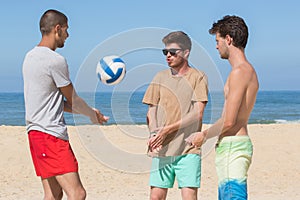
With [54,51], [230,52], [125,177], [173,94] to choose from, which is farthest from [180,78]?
[125,177]

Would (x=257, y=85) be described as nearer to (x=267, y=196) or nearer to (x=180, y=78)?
(x=180, y=78)

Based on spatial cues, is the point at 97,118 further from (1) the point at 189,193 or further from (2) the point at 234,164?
(2) the point at 234,164

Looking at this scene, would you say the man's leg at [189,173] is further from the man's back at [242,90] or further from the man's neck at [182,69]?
the man's back at [242,90]

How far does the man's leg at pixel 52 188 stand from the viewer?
13.7ft

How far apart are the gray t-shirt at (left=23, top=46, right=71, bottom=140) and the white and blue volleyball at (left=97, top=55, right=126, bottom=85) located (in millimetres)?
757

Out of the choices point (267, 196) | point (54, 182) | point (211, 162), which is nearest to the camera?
point (54, 182)

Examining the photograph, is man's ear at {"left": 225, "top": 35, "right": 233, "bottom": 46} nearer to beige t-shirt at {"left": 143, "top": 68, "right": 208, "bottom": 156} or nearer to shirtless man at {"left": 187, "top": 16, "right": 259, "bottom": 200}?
shirtless man at {"left": 187, "top": 16, "right": 259, "bottom": 200}

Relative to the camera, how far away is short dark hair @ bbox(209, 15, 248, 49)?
3.82 metres

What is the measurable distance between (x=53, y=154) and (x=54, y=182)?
322 mm

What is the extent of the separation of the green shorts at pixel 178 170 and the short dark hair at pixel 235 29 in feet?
3.74

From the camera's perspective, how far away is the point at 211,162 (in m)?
10.3

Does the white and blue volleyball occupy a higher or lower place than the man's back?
higher

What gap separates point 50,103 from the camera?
13.0ft

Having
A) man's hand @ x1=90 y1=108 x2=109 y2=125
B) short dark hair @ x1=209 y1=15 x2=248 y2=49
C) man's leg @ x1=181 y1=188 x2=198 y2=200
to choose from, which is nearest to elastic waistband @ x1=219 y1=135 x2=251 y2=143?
short dark hair @ x1=209 y1=15 x2=248 y2=49
